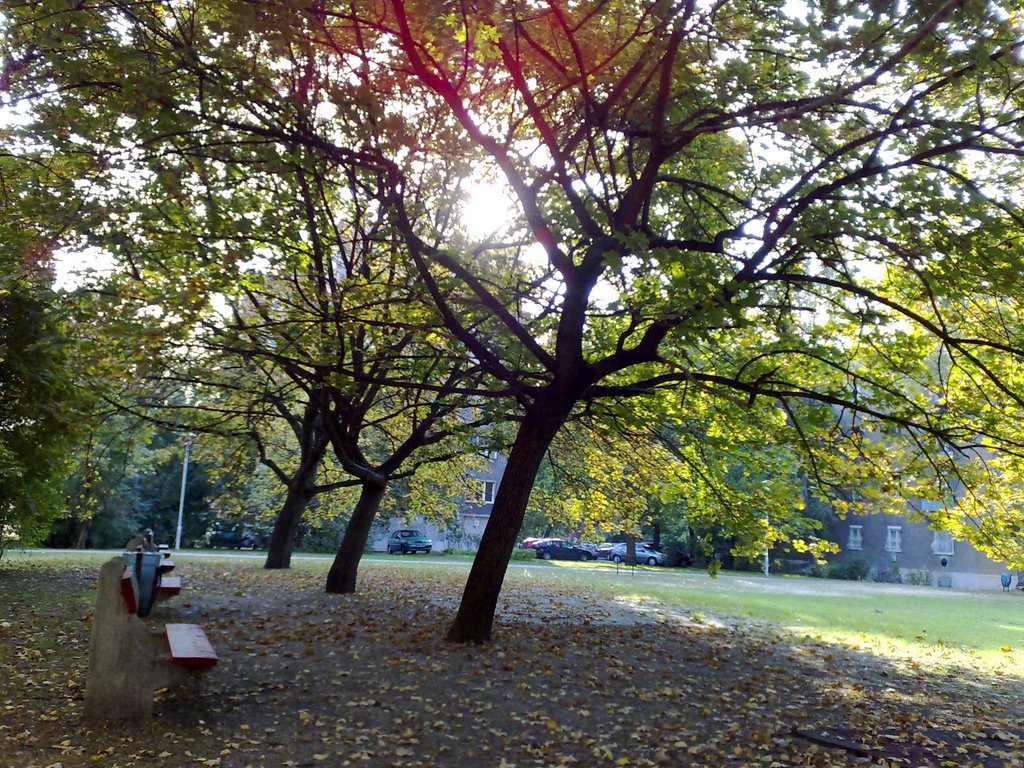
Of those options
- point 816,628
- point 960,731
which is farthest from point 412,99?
point 816,628

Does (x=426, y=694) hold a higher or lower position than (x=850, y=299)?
lower

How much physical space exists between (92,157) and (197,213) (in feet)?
4.69

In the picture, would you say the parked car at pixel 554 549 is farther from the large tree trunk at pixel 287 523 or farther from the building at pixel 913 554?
the large tree trunk at pixel 287 523

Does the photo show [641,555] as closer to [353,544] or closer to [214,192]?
[353,544]

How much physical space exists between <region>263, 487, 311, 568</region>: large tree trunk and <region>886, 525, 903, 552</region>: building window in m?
37.2

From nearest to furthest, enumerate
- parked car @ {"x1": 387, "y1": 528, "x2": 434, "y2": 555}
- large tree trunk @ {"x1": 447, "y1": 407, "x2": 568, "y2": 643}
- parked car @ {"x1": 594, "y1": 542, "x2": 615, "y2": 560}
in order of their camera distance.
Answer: large tree trunk @ {"x1": 447, "y1": 407, "x2": 568, "y2": 643}
parked car @ {"x1": 387, "y1": 528, "x2": 434, "y2": 555}
parked car @ {"x1": 594, "y1": 542, "x2": 615, "y2": 560}

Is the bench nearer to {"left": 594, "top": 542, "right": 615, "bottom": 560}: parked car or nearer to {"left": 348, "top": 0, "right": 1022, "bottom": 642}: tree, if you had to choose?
{"left": 348, "top": 0, "right": 1022, "bottom": 642}: tree

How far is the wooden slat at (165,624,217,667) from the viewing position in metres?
5.05

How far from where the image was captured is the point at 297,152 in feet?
25.3

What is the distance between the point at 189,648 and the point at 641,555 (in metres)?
42.5

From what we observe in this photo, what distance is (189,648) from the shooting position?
5.33 metres

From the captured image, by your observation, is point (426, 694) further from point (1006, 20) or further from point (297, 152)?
point (1006, 20)

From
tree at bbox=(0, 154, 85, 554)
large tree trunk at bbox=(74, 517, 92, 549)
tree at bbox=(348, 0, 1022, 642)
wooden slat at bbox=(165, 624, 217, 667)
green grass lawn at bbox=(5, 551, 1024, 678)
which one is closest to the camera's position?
wooden slat at bbox=(165, 624, 217, 667)

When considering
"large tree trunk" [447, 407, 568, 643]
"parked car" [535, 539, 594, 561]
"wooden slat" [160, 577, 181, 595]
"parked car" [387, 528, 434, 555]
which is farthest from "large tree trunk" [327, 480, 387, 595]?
"parked car" [535, 539, 594, 561]
